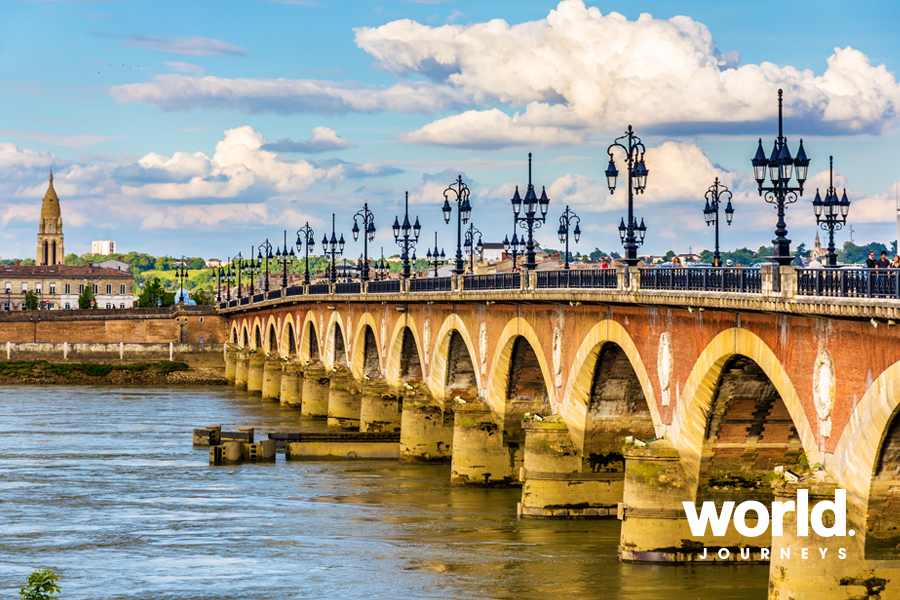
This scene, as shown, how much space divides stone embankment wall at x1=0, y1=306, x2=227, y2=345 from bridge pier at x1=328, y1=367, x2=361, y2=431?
5467 centimetres

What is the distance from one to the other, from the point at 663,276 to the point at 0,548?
17.9m

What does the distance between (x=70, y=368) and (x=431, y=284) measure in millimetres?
61384

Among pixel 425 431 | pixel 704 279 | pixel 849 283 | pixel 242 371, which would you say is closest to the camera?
pixel 849 283

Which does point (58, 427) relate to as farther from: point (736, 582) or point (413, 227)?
point (736, 582)

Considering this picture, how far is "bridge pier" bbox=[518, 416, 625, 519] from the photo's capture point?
33.3m

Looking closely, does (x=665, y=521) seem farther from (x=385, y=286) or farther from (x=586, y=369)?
(x=385, y=286)

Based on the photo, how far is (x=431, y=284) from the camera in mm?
49875

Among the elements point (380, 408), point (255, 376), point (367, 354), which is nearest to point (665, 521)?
point (380, 408)

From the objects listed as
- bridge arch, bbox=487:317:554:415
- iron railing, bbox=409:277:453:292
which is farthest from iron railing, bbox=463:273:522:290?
iron railing, bbox=409:277:453:292

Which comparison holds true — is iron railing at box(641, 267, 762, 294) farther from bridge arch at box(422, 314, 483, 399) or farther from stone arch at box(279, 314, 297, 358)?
stone arch at box(279, 314, 297, 358)

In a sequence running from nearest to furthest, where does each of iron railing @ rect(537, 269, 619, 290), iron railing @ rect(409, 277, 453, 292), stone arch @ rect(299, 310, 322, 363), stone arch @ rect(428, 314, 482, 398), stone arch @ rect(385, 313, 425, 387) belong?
iron railing @ rect(537, 269, 619, 290), stone arch @ rect(428, 314, 482, 398), iron railing @ rect(409, 277, 453, 292), stone arch @ rect(385, 313, 425, 387), stone arch @ rect(299, 310, 322, 363)

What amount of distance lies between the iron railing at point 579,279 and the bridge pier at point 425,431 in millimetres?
12572

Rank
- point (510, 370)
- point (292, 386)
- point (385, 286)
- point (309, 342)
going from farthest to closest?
point (309, 342) → point (292, 386) → point (385, 286) → point (510, 370)

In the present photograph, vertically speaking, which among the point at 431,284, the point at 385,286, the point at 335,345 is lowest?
the point at 335,345
